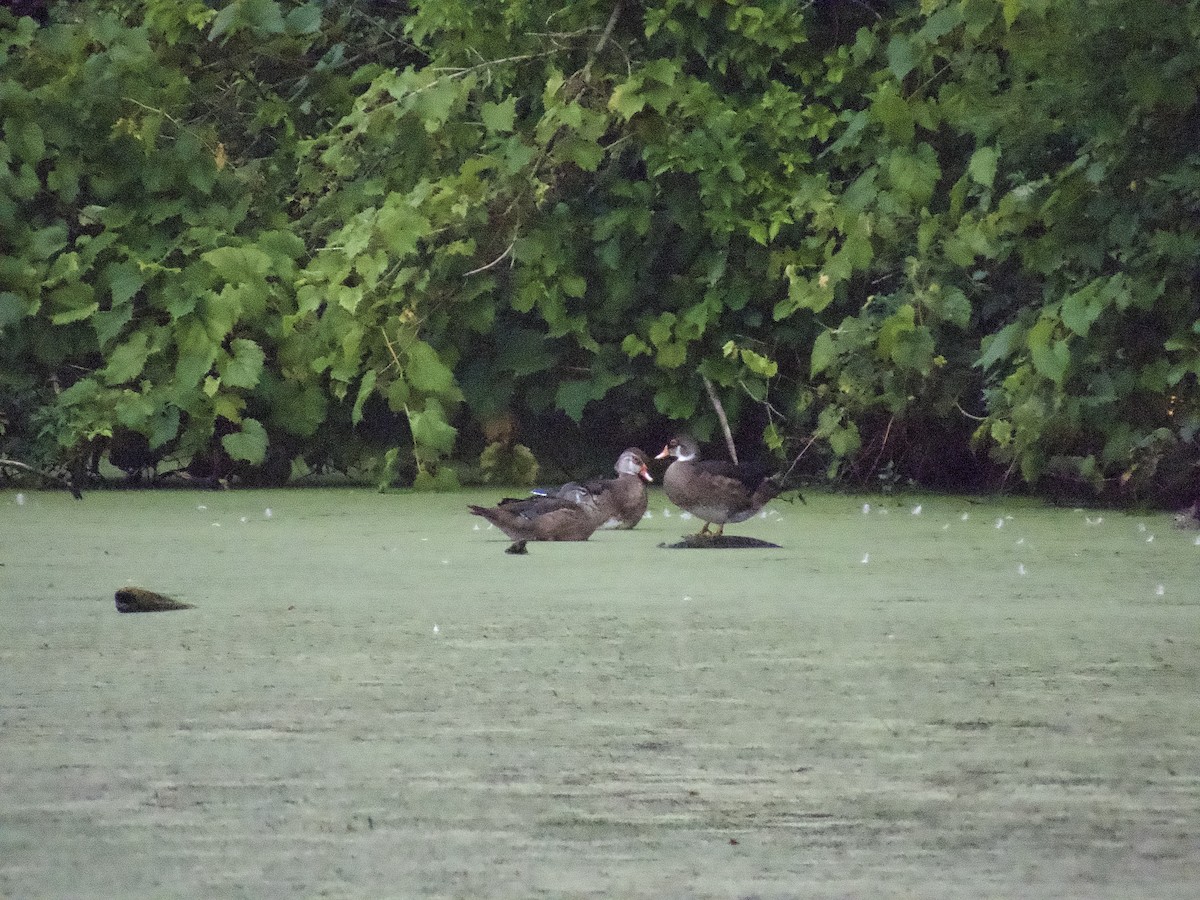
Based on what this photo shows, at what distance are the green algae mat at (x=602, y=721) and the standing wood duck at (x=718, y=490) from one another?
329 millimetres

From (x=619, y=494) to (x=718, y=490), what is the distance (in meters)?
0.49

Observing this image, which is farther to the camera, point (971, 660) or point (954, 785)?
point (971, 660)

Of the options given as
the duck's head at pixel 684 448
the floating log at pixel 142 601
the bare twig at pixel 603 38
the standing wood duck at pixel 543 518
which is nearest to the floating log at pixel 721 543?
the standing wood duck at pixel 543 518

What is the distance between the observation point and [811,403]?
370 inches

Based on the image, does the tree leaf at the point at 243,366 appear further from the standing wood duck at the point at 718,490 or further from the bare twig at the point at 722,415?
the standing wood duck at the point at 718,490

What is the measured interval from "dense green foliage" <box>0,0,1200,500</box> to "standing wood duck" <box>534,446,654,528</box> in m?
1.26

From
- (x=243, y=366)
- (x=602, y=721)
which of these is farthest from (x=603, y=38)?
(x=602, y=721)

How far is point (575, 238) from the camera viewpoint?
961 cm

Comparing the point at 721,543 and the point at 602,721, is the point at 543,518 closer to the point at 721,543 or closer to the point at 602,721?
the point at 721,543

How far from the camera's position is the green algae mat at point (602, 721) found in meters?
2.90

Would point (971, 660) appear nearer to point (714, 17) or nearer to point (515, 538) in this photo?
point (515, 538)

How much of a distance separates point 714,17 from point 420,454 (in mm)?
2146

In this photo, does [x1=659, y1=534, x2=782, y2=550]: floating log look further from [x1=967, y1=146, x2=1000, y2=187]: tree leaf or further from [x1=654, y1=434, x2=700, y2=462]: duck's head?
[x1=967, y1=146, x2=1000, y2=187]: tree leaf

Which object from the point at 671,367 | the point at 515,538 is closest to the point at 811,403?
the point at 671,367
